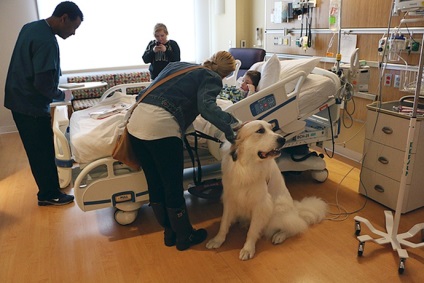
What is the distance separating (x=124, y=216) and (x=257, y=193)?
1.01m

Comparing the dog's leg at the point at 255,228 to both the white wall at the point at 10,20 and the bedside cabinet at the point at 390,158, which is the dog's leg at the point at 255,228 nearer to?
the bedside cabinet at the point at 390,158

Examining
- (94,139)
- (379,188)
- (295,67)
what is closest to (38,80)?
(94,139)

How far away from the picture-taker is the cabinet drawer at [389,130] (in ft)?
8.27

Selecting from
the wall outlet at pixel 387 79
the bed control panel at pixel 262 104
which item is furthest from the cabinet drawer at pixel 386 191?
the bed control panel at pixel 262 104

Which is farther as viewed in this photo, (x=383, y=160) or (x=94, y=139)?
(x=383, y=160)

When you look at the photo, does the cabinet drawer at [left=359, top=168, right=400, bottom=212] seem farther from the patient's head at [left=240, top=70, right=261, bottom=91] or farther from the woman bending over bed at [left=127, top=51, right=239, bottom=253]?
the woman bending over bed at [left=127, top=51, right=239, bottom=253]

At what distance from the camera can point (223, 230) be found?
7.71 ft

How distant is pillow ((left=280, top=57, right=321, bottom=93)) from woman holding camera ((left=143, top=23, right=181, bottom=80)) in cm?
148

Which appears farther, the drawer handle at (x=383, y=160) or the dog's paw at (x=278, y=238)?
the drawer handle at (x=383, y=160)

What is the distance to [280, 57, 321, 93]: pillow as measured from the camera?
295cm

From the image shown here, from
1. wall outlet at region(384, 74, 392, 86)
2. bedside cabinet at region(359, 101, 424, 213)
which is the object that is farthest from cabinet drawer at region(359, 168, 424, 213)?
wall outlet at region(384, 74, 392, 86)

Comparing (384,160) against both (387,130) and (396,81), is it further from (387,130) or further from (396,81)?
(396,81)

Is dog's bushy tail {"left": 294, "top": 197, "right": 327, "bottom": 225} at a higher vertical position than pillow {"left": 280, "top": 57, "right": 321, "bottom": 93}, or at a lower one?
lower

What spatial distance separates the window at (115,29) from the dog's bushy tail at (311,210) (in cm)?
403
